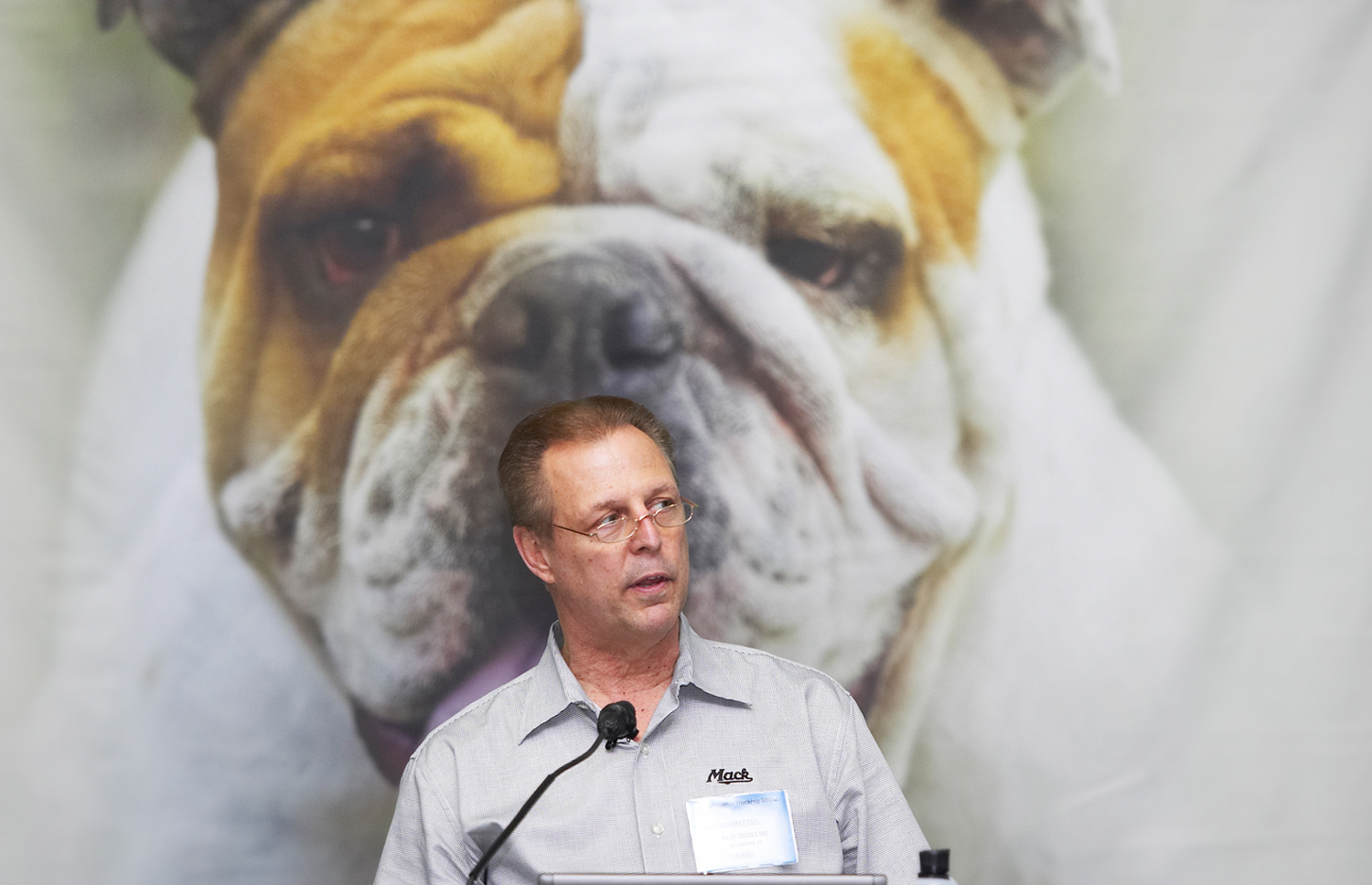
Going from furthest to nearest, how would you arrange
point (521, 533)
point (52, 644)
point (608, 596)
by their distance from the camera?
point (52, 644) → point (521, 533) → point (608, 596)

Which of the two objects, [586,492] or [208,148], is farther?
[208,148]

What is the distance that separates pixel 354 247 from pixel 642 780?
1.02 m

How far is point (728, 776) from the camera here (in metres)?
1.66

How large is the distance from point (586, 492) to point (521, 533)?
0.57 feet

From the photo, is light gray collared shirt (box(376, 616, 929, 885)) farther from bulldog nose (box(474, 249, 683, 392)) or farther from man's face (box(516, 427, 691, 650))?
bulldog nose (box(474, 249, 683, 392))

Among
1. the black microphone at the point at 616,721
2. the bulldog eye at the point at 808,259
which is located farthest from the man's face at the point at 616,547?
the bulldog eye at the point at 808,259

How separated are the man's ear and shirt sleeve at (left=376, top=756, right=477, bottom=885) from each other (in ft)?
1.03

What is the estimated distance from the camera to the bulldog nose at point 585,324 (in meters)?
2.06

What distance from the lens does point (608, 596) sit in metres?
1.66

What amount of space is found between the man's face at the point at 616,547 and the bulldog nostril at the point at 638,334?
0.35m

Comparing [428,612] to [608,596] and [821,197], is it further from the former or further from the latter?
[821,197]

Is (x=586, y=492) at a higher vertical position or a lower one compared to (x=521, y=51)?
lower

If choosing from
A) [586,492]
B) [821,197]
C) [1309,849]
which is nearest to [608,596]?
[586,492]

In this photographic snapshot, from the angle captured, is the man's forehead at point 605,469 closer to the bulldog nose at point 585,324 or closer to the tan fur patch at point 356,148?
the bulldog nose at point 585,324
